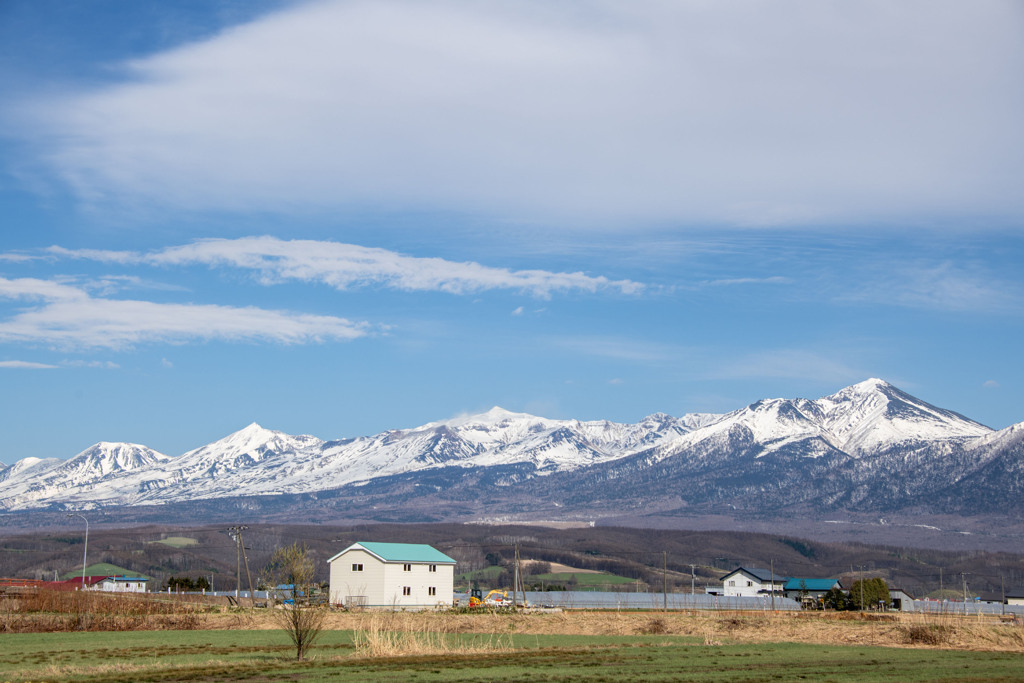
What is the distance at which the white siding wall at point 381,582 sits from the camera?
87.2 m

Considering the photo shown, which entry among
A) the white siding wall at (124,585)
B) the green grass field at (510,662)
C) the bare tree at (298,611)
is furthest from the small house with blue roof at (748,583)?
the bare tree at (298,611)

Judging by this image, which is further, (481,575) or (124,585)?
(481,575)

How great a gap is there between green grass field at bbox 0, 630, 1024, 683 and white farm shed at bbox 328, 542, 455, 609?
136ft

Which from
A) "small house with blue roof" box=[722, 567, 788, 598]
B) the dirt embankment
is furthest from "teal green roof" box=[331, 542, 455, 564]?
"small house with blue roof" box=[722, 567, 788, 598]

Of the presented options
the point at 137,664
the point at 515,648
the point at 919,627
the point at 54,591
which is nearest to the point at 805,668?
the point at 515,648

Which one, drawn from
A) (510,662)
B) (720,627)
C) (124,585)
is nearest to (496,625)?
(720,627)

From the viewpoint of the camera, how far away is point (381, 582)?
87.2 m

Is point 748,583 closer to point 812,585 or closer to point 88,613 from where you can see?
point 812,585

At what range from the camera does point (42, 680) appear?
27.2 m

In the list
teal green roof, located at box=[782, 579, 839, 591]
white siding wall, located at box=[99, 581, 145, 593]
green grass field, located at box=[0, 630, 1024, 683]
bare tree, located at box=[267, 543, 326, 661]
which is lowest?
white siding wall, located at box=[99, 581, 145, 593]

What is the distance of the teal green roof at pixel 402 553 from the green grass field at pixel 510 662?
42.9m

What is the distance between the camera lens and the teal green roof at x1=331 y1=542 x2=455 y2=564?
292 ft

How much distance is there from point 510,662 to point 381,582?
55757 millimetres

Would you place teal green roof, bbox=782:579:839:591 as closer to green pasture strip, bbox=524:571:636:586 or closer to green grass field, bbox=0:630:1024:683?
green pasture strip, bbox=524:571:636:586
